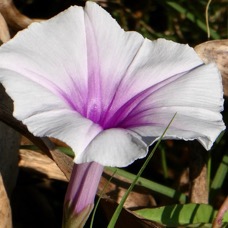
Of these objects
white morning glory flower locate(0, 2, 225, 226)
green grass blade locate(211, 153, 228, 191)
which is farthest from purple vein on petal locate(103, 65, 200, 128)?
green grass blade locate(211, 153, 228, 191)

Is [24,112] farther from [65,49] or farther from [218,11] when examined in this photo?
[218,11]

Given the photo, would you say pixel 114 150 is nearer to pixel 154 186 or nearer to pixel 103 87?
pixel 103 87

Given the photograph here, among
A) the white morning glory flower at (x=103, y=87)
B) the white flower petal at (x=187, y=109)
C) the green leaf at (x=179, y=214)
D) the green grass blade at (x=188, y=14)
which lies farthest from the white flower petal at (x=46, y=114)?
the green grass blade at (x=188, y=14)

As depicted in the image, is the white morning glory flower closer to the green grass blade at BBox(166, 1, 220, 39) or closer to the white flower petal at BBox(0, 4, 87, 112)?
the white flower petal at BBox(0, 4, 87, 112)

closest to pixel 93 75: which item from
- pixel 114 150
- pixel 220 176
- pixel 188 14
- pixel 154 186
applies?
pixel 114 150

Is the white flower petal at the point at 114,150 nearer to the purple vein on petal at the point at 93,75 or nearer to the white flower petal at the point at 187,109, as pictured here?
the white flower petal at the point at 187,109
